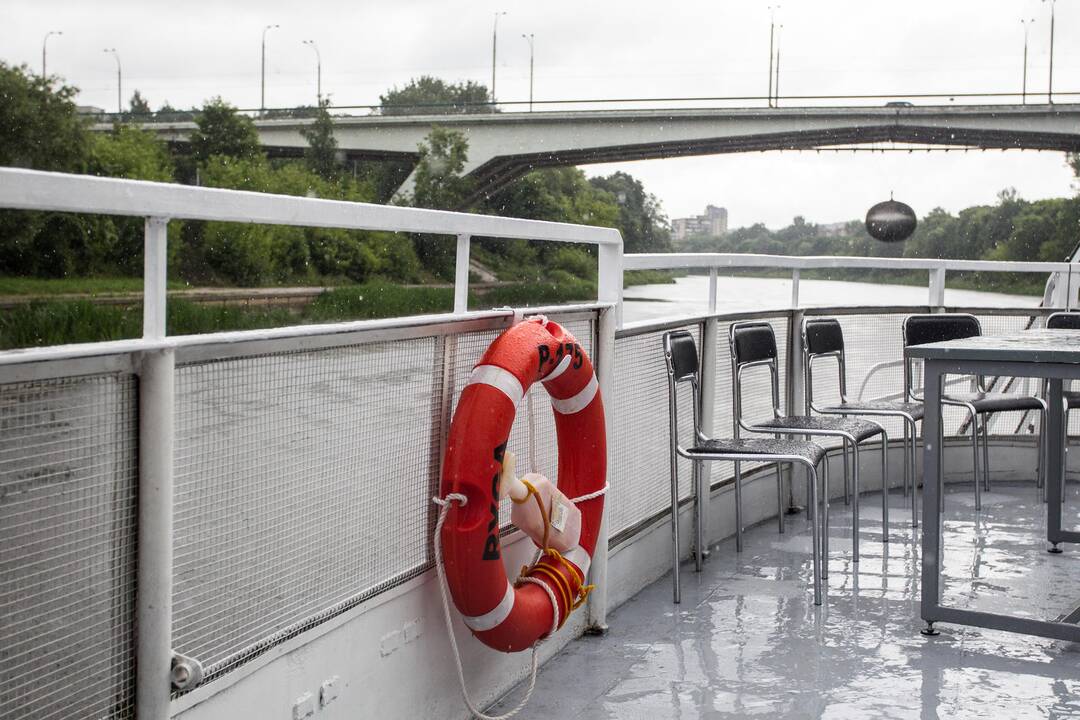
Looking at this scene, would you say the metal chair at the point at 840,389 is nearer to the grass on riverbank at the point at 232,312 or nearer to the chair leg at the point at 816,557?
the chair leg at the point at 816,557

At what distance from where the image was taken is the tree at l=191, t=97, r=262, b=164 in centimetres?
3888

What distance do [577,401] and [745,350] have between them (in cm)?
155

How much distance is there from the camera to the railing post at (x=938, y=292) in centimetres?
575

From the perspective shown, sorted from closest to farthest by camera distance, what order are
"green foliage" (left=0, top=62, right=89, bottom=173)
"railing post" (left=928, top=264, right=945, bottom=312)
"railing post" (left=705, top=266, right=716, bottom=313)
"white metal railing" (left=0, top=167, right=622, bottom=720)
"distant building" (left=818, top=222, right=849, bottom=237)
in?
"white metal railing" (left=0, top=167, right=622, bottom=720), "railing post" (left=705, top=266, right=716, bottom=313), "railing post" (left=928, top=264, right=945, bottom=312), "distant building" (left=818, top=222, right=849, bottom=237), "green foliage" (left=0, top=62, right=89, bottom=173)

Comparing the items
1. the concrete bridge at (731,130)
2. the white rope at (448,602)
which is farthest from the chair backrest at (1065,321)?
the concrete bridge at (731,130)

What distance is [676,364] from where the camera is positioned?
363 centimetres

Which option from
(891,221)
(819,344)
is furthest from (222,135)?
(819,344)

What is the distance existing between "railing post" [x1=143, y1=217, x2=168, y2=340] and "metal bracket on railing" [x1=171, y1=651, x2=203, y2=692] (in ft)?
1.43

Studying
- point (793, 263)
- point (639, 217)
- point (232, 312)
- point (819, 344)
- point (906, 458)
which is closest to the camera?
point (819, 344)

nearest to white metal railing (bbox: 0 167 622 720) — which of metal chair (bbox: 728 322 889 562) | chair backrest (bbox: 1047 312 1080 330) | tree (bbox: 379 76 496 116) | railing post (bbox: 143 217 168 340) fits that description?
railing post (bbox: 143 217 168 340)

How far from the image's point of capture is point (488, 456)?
7.36ft

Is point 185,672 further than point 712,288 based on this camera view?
No

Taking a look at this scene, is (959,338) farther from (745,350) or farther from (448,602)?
(448,602)

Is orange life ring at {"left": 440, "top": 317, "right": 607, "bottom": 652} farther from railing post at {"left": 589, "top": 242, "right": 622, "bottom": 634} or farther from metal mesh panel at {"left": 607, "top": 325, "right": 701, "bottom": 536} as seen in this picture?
metal mesh panel at {"left": 607, "top": 325, "right": 701, "bottom": 536}
